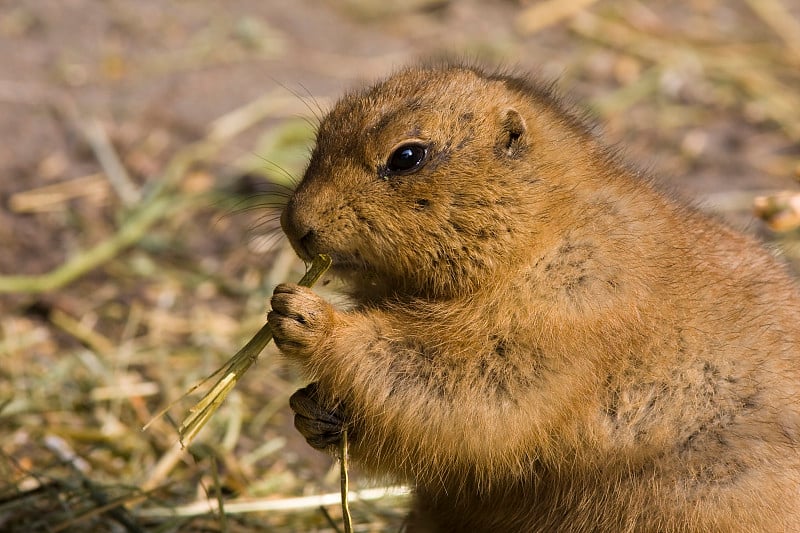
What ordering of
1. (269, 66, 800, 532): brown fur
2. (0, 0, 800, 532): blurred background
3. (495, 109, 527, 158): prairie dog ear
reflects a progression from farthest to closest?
(0, 0, 800, 532): blurred background < (495, 109, 527, 158): prairie dog ear < (269, 66, 800, 532): brown fur

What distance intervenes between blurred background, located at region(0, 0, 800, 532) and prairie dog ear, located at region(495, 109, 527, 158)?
81cm

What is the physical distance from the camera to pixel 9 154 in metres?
7.41

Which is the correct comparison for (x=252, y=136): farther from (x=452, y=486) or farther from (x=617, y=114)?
(x=452, y=486)

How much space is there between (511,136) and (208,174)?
4.30m

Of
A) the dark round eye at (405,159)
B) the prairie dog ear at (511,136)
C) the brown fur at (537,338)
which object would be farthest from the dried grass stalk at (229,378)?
the prairie dog ear at (511,136)

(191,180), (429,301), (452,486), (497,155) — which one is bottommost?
(191,180)

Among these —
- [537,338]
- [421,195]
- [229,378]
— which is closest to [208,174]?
[229,378]

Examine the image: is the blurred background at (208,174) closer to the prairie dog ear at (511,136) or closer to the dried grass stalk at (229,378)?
the dried grass stalk at (229,378)

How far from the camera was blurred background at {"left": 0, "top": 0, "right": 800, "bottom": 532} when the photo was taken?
518 centimetres

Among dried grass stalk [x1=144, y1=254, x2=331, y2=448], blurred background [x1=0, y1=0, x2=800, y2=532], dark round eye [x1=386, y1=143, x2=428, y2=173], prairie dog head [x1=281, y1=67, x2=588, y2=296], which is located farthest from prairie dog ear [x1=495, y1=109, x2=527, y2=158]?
blurred background [x1=0, y1=0, x2=800, y2=532]

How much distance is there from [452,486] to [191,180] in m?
4.33

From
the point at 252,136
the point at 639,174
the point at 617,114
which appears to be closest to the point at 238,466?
the point at 639,174

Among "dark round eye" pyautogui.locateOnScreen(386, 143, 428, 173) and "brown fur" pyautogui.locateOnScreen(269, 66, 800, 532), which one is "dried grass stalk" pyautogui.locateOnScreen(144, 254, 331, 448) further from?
"dark round eye" pyautogui.locateOnScreen(386, 143, 428, 173)

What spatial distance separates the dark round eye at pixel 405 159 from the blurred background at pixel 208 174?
549 millimetres
